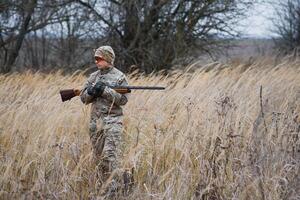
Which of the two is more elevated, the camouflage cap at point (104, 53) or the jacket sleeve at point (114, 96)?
the camouflage cap at point (104, 53)

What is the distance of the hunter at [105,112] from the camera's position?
3932 millimetres

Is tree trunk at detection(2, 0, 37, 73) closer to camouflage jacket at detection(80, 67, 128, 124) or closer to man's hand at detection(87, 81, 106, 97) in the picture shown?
camouflage jacket at detection(80, 67, 128, 124)

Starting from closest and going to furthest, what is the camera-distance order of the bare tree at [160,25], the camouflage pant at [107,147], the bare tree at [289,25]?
the camouflage pant at [107,147] < the bare tree at [160,25] < the bare tree at [289,25]

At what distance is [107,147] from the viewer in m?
3.92

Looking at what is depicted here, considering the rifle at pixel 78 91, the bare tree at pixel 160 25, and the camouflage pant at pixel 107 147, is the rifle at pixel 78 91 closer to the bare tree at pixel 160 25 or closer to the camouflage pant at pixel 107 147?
the camouflage pant at pixel 107 147

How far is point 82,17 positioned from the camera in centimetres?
1170

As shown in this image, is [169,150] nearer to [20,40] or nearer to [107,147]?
[107,147]

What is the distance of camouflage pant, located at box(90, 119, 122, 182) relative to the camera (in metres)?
3.91

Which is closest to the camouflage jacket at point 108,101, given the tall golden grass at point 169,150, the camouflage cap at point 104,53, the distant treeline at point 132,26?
the camouflage cap at point 104,53

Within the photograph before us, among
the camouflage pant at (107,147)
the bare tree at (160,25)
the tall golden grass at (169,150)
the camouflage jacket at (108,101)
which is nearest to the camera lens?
the tall golden grass at (169,150)

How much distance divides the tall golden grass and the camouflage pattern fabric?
4.1 inches

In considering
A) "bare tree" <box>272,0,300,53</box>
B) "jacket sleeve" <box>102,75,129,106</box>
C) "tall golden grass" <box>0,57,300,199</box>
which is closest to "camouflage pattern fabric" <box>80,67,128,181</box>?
"jacket sleeve" <box>102,75,129,106</box>

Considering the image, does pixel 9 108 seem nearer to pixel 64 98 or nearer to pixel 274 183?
pixel 64 98

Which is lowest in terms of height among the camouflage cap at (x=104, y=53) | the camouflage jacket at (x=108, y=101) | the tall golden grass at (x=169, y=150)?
the tall golden grass at (x=169, y=150)
